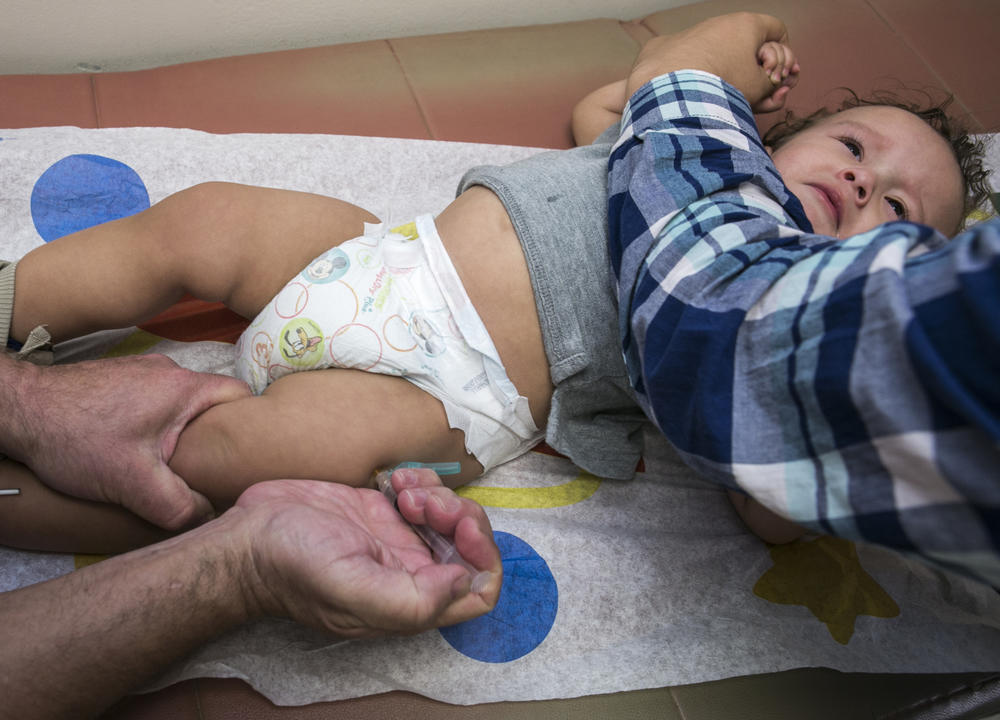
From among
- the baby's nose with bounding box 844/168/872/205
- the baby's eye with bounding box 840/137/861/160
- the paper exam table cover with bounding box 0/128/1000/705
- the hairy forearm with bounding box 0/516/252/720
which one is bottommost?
the paper exam table cover with bounding box 0/128/1000/705

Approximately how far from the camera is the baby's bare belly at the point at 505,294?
0.87 metres

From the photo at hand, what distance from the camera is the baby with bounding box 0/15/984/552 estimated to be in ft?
2.61

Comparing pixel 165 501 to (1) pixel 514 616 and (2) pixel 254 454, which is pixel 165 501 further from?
(1) pixel 514 616

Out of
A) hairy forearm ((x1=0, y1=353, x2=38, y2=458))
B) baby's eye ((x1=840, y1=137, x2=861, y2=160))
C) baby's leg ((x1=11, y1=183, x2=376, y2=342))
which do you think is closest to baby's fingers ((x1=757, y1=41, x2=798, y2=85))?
baby's eye ((x1=840, y1=137, x2=861, y2=160))

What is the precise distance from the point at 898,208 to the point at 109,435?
3.48ft

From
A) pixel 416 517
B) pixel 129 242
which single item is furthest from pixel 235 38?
pixel 416 517

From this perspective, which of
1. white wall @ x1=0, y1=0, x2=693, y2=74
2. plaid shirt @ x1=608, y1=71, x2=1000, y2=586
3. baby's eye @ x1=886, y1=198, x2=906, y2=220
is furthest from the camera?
white wall @ x1=0, y1=0, x2=693, y2=74

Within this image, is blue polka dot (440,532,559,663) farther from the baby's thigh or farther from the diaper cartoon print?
the diaper cartoon print

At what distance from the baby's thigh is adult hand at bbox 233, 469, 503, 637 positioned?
0.03 metres

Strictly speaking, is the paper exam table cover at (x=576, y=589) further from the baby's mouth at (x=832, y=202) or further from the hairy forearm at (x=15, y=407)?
the baby's mouth at (x=832, y=202)

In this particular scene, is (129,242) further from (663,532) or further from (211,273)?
(663,532)

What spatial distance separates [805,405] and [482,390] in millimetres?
402

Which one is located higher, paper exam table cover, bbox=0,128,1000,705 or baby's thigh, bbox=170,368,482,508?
baby's thigh, bbox=170,368,482,508

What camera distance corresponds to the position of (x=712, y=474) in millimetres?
658
